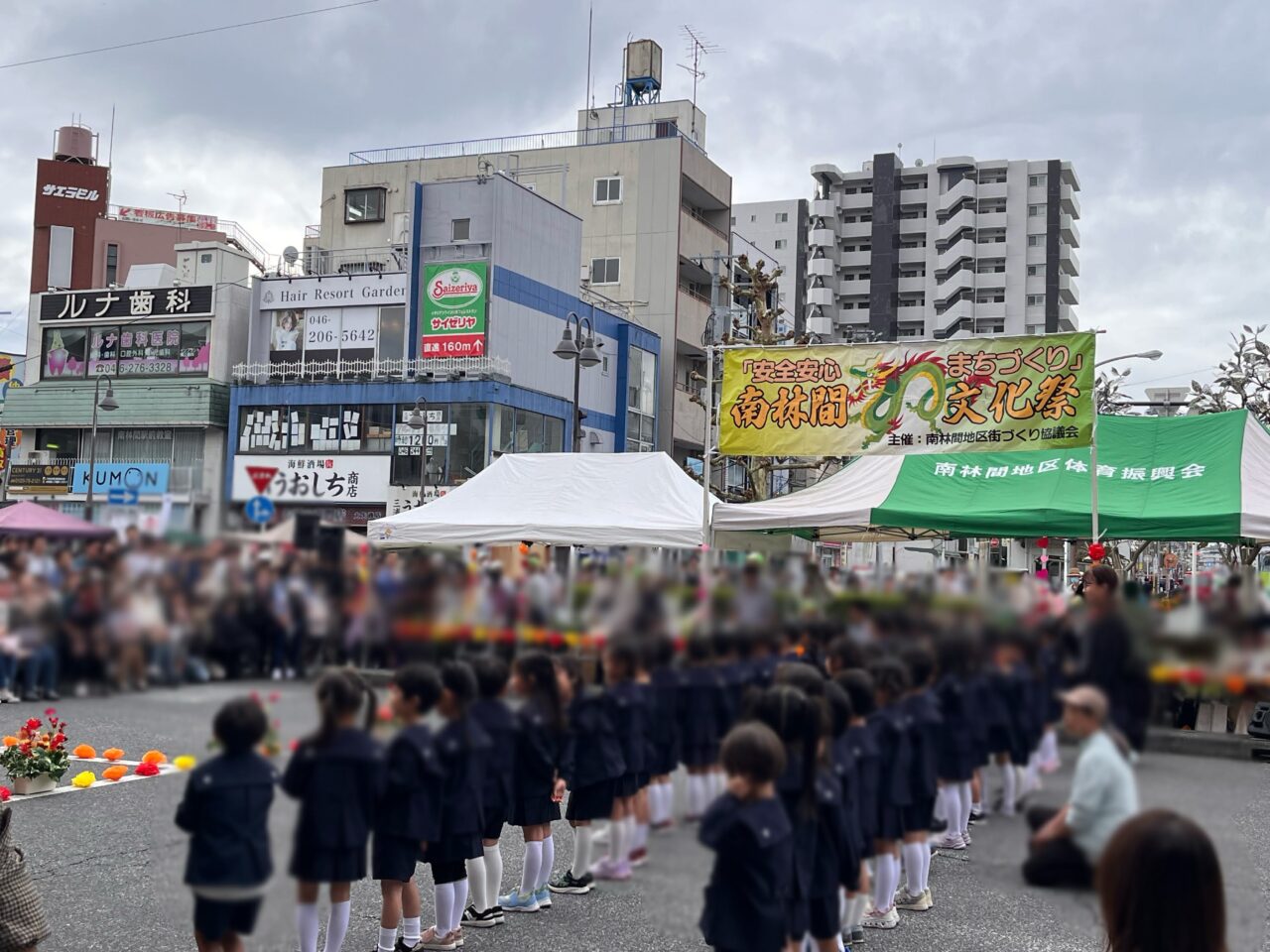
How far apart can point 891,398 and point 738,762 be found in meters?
6.81

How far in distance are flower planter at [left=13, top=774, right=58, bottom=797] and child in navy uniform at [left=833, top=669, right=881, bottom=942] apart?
23.3 feet

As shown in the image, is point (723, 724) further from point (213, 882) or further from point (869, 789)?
point (213, 882)

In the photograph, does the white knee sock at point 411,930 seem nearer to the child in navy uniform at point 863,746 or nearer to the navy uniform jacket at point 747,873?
the navy uniform jacket at point 747,873

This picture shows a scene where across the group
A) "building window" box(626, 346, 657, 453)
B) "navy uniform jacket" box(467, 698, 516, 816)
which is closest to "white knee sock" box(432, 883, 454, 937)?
"navy uniform jacket" box(467, 698, 516, 816)

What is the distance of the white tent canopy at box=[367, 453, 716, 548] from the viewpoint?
9.09 metres

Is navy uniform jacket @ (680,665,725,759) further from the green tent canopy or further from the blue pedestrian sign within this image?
the green tent canopy

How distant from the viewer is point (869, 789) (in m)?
2.82

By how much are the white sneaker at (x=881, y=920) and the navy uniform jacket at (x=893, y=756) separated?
9.02ft

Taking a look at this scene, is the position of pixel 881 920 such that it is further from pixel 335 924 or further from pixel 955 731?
→ pixel 955 731

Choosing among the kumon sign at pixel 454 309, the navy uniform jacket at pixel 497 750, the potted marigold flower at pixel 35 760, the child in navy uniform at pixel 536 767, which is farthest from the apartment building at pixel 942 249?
the navy uniform jacket at pixel 497 750

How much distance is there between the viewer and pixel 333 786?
243 centimetres

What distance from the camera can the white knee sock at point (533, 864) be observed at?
5336 millimetres

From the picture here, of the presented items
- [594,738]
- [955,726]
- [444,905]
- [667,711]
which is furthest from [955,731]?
[444,905]

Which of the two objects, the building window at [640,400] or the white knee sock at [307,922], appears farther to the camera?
the building window at [640,400]
